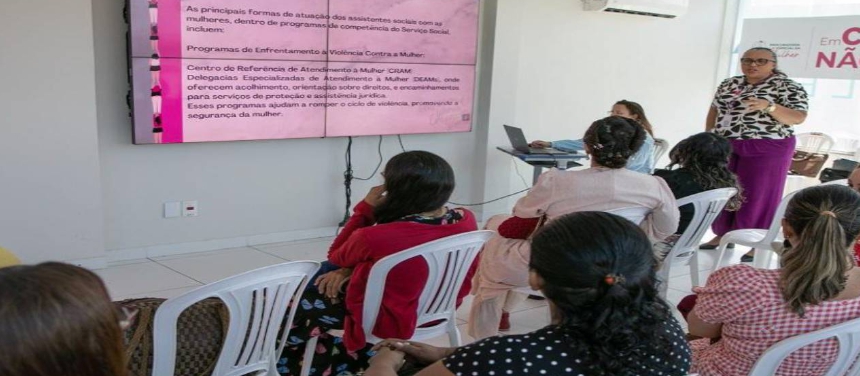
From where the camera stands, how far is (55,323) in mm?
880

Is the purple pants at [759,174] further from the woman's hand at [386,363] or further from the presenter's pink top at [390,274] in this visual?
the woman's hand at [386,363]

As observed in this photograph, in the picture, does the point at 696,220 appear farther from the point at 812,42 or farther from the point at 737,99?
the point at 812,42

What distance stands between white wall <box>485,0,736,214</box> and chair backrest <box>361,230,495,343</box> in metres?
2.95

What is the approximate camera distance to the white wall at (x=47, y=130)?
3494 millimetres

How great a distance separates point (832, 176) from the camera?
550 cm

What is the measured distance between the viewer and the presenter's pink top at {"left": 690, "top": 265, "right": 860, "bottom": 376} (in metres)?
1.76

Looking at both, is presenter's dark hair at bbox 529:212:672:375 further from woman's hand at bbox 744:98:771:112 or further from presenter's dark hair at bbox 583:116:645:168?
woman's hand at bbox 744:98:771:112

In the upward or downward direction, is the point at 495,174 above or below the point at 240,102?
below

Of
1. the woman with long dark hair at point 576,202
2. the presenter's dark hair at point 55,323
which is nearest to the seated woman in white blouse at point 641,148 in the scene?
the woman with long dark hair at point 576,202

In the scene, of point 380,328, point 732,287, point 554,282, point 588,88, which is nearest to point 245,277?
point 380,328

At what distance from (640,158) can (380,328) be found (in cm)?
224

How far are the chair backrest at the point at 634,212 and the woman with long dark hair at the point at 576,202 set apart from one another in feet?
0.05

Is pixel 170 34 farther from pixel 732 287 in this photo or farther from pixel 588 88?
pixel 588 88

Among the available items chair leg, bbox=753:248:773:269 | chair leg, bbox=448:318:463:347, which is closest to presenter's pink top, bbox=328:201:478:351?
chair leg, bbox=448:318:463:347
